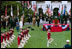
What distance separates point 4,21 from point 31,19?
4.17 meters

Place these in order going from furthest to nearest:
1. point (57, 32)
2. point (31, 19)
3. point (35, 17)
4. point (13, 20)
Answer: point (31, 19) → point (35, 17) → point (13, 20) → point (57, 32)

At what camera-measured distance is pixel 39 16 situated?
64.4 ft

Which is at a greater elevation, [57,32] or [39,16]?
[39,16]

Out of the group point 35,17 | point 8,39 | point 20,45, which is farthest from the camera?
point 35,17

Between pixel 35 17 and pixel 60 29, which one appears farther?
pixel 35 17

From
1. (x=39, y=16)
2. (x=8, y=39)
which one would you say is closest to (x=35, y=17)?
(x=39, y=16)

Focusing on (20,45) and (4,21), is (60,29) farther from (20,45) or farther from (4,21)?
(20,45)

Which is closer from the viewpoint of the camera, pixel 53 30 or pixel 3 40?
pixel 3 40

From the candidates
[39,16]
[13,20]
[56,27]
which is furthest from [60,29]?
[13,20]

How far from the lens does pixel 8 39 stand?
38.7ft

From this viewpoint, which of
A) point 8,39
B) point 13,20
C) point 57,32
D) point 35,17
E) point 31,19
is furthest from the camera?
point 31,19

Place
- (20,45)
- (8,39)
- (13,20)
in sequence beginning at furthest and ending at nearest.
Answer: (13,20)
(8,39)
(20,45)

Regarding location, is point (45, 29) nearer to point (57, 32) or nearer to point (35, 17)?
point (57, 32)

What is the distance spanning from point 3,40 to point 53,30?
7971 millimetres
